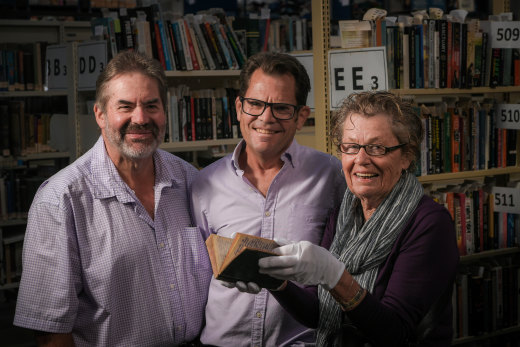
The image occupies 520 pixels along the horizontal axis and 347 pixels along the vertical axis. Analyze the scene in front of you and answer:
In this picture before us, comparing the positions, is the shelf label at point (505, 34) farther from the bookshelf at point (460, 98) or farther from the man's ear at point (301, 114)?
the man's ear at point (301, 114)

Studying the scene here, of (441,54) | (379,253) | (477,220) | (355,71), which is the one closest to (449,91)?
(441,54)

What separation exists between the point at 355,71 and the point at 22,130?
346cm

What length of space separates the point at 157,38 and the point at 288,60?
273 centimetres

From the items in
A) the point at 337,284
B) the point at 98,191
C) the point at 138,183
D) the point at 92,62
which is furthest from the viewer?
the point at 92,62

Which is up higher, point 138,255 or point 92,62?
point 92,62

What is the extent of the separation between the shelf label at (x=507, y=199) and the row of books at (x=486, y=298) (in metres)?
0.62

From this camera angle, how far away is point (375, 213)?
1829 mm

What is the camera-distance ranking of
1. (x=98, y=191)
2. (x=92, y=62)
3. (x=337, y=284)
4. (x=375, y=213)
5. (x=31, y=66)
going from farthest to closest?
1. (x=31, y=66)
2. (x=92, y=62)
3. (x=98, y=191)
4. (x=375, y=213)
5. (x=337, y=284)

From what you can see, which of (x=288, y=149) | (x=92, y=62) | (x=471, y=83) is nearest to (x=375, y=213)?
(x=288, y=149)

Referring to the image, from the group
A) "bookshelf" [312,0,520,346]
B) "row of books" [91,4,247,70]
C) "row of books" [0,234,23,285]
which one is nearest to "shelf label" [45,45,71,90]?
"row of books" [91,4,247,70]

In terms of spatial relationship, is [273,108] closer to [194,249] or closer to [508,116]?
[194,249]

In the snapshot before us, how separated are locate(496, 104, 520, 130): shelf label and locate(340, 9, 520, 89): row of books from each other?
0.51 feet

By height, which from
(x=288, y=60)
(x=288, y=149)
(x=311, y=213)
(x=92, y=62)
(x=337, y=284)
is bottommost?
(x=337, y=284)

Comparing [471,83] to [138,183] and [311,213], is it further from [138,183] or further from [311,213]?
[138,183]
